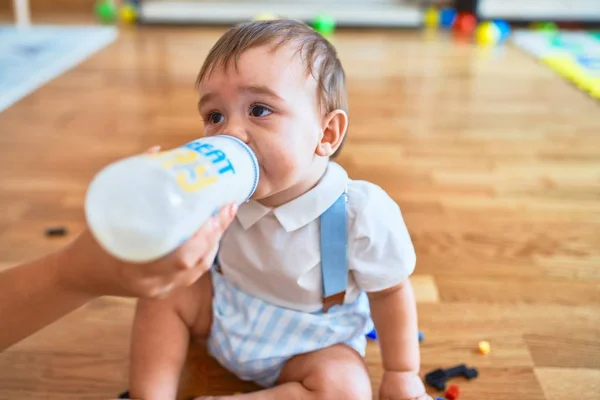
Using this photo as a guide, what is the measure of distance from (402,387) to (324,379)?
0.09 m

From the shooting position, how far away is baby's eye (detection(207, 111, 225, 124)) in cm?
65

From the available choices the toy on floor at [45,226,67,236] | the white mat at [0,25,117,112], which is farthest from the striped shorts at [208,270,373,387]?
the white mat at [0,25,117,112]

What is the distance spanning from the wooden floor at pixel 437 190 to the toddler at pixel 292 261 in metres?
0.08

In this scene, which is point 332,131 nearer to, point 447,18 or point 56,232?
point 56,232

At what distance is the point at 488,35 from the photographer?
266 cm

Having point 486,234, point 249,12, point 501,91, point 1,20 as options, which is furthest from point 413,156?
point 1,20

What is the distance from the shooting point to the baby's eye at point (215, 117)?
0.65 metres

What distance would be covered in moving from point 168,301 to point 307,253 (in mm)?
179

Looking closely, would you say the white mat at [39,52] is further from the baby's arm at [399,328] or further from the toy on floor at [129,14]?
the baby's arm at [399,328]

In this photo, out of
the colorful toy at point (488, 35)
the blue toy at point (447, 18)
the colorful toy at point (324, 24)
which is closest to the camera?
the colorful toy at point (488, 35)

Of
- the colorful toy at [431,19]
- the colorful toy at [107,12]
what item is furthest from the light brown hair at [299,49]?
the colorful toy at [107,12]

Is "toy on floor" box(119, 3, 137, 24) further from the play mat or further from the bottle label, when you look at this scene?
the bottle label

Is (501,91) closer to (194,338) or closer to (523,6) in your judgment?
(523,6)

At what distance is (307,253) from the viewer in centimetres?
Answer: 70
